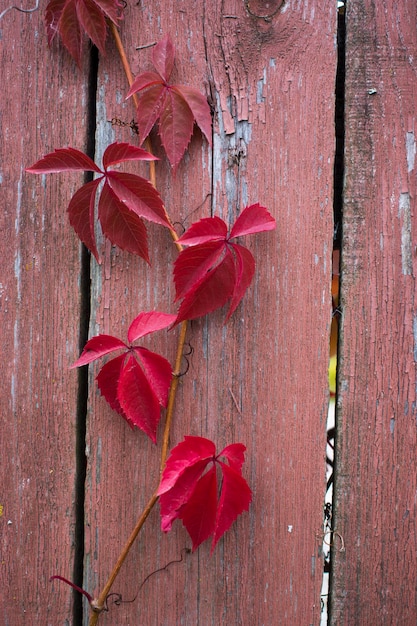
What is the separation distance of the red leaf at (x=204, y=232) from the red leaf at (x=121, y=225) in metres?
0.08

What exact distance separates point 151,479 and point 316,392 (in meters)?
0.29

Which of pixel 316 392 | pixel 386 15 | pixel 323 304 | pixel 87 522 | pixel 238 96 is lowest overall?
pixel 87 522

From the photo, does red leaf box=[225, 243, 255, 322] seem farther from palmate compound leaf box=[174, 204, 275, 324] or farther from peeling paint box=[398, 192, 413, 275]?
peeling paint box=[398, 192, 413, 275]

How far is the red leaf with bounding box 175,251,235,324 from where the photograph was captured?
72 centimetres

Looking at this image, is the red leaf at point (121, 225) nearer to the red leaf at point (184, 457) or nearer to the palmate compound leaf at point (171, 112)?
the palmate compound leaf at point (171, 112)

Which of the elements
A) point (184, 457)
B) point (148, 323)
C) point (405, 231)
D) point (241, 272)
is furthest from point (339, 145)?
point (184, 457)

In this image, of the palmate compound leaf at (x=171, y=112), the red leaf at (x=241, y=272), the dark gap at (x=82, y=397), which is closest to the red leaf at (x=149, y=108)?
the palmate compound leaf at (x=171, y=112)

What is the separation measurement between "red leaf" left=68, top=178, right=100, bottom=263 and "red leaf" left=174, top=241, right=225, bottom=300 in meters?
0.13

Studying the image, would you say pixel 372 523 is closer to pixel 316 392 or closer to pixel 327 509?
pixel 327 509

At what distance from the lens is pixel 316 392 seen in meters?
0.77

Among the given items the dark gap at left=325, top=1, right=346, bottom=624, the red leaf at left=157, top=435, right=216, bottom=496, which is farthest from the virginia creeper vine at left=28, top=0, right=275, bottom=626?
the dark gap at left=325, top=1, right=346, bottom=624

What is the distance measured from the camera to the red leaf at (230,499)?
2.32 feet

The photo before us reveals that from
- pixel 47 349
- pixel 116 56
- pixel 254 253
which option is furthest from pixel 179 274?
pixel 116 56

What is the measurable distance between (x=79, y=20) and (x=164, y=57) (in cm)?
13
